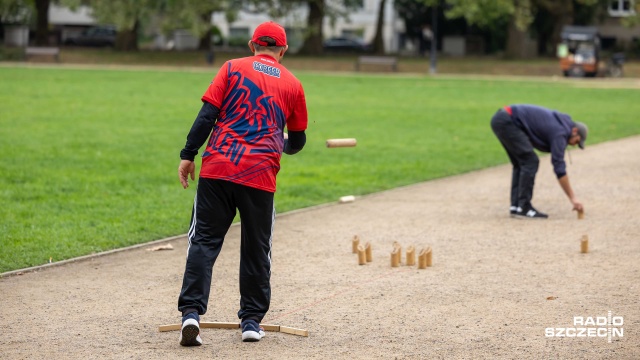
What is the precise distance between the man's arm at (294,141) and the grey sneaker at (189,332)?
1.20m

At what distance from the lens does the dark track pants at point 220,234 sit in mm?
6402

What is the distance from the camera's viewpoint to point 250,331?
648 centimetres

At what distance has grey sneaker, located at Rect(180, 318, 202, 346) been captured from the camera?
6.27m

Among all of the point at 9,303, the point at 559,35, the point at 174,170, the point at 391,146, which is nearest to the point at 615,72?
the point at 559,35

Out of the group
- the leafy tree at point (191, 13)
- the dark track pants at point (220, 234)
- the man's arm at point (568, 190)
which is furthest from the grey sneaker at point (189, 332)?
the leafy tree at point (191, 13)

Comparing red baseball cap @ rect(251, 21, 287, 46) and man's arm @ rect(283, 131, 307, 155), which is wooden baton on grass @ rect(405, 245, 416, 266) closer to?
man's arm @ rect(283, 131, 307, 155)

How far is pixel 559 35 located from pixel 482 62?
28.5 feet

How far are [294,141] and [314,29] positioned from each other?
52.5 m

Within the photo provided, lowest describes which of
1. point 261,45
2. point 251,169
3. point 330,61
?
point 330,61

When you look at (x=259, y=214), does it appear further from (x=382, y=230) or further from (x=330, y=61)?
(x=330, y=61)

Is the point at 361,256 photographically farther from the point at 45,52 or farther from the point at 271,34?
the point at 45,52

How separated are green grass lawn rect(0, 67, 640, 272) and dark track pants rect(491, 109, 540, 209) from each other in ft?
8.11

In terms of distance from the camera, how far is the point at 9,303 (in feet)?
24.6

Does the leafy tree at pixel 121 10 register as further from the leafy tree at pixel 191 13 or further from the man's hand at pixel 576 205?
the man's hand at pixel 576 205
